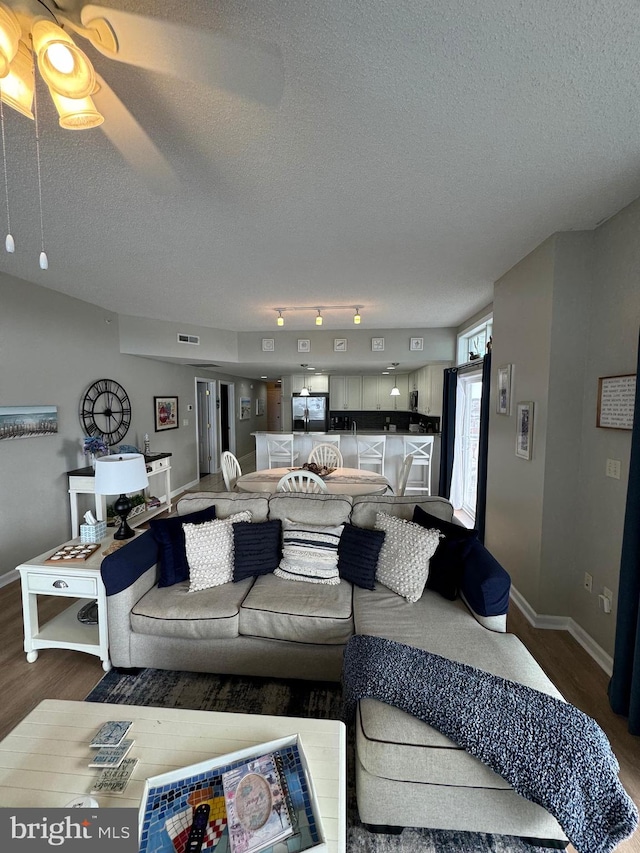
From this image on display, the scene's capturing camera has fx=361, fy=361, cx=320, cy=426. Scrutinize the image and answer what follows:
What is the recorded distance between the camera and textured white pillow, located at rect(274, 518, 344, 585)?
87.0 inches

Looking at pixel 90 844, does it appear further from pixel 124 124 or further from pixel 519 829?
pixel 124 124

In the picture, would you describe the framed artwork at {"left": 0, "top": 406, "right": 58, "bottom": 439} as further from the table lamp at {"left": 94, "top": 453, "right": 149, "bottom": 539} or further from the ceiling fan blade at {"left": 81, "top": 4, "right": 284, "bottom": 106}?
the ceiling fan blade at {"left": 81, "top": 4, "right": 284, "bottom": 106}

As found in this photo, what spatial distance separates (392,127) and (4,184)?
75.1 inches

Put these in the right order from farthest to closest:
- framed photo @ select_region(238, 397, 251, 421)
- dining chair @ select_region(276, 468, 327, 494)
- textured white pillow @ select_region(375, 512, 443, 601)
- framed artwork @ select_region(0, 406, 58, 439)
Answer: framed photo @ select_region(238, 397, 251, 421) < dining chair @ select_region(276, 468, 327, 494) < framed artwork @ select_region(0, 406, 58, 439) < textured white pillow @ select_region(375, 512, 443, 601)

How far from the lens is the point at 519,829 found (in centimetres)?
123

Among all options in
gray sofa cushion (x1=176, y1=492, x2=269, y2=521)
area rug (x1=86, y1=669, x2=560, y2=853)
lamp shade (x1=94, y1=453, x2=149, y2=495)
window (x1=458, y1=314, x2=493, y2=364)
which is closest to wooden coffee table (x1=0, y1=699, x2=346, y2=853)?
area rug (x1=86, y1=669, x2=560, y2=853)

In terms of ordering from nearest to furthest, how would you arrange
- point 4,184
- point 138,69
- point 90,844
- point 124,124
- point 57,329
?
point 90,844 → point 138,69 → point 124,124 → point 4,184 → point 57,329

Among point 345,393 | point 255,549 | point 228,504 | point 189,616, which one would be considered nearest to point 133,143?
point 228,504

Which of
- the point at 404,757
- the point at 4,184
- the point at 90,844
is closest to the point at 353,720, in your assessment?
the point at 404,757

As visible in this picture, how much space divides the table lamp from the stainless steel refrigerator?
5.61 m

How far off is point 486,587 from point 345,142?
217 centimetres

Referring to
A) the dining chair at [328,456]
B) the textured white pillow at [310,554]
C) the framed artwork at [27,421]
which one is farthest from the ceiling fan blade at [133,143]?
the dining chair at [328,456]

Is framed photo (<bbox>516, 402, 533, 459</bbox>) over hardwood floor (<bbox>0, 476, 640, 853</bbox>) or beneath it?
over

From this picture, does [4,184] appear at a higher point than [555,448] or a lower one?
higher
